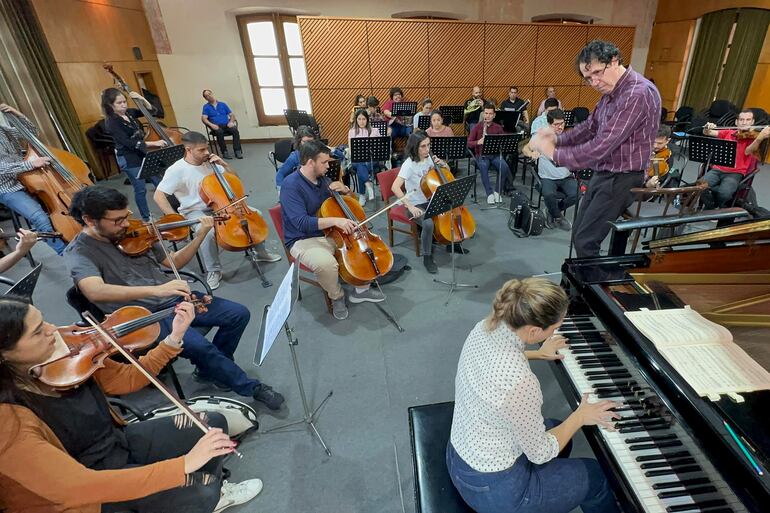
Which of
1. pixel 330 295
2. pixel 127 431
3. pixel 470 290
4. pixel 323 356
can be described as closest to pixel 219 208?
pixel 330 295

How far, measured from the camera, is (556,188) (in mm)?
5078

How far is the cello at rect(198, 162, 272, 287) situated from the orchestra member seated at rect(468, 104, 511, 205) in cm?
371

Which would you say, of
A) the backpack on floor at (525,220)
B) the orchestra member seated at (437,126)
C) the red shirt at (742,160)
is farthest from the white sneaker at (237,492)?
the red shirt at (742,160)

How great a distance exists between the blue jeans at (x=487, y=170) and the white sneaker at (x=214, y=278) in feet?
13.8

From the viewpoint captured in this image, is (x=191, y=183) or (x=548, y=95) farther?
(x=548, y=95)

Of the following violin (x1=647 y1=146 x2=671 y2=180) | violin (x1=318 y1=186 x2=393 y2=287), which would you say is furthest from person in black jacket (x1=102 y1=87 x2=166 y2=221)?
violin (x1=647 y1=146 x2=671 y2=180)

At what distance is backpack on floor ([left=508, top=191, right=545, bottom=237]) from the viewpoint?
4.82 metres

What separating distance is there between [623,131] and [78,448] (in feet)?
10.5

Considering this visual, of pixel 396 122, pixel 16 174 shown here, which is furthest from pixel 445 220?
pixel 16 174

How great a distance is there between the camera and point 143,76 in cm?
953

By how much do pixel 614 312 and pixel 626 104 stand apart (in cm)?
148

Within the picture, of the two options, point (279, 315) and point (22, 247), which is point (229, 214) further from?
point (279, 315)

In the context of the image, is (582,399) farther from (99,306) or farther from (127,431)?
(99,306)

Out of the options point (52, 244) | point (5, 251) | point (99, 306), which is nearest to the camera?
point (99, 306)
